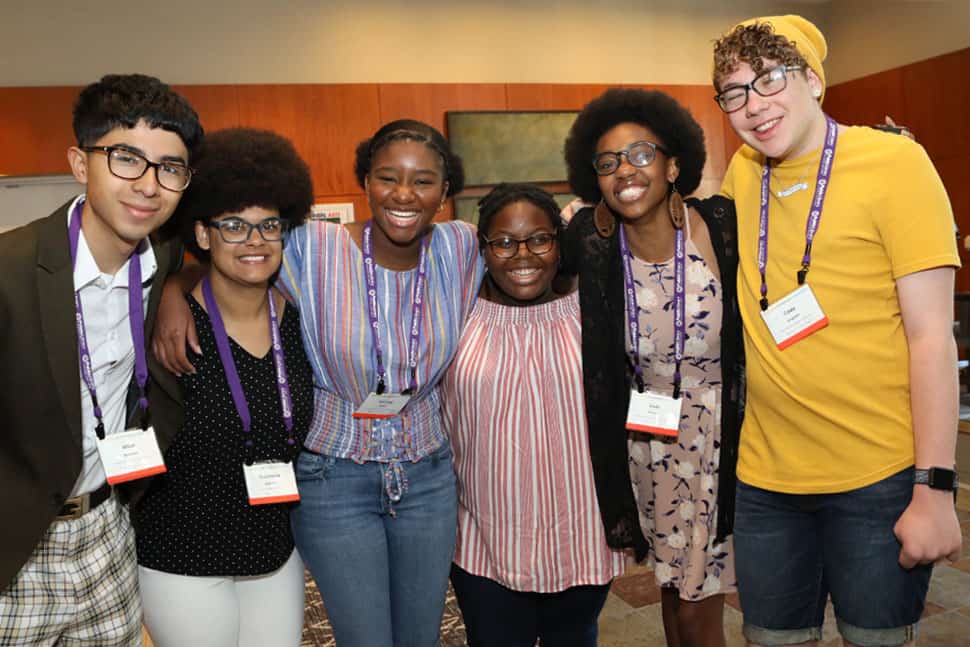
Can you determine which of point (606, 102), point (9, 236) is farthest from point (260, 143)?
point (606, 102)

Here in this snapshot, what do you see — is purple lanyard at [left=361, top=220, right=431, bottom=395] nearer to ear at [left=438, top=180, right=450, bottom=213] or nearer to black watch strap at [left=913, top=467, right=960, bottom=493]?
ear at [left=438, top=180, right=450, bottom=213]

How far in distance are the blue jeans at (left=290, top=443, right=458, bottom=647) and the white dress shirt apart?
0.50 metres

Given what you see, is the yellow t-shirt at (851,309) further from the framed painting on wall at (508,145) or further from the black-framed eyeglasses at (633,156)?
the framed painting on wall at (508,145)

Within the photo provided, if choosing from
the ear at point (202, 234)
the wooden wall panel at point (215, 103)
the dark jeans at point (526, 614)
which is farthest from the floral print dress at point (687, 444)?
the wooden wall panel at point (215, 103)

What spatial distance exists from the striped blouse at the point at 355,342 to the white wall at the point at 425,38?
225 inches

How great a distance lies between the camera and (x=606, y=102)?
7.45 ft

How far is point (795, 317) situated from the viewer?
1.82 meters

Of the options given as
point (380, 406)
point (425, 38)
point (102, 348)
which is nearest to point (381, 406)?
point (380, 406)

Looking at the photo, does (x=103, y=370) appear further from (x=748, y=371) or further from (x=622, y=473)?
(x=748, y=371)

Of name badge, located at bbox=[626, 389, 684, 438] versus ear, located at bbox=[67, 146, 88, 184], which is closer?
ear, located at bbox=[67, 146, 88, 184]

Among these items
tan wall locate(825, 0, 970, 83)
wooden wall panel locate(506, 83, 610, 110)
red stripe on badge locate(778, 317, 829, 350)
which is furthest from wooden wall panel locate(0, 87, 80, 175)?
tan wall locate(825, 0, 970, 83)

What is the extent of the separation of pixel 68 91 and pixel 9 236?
574cm

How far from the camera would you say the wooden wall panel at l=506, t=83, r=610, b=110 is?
8.06m

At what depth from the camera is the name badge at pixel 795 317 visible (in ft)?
5.90
